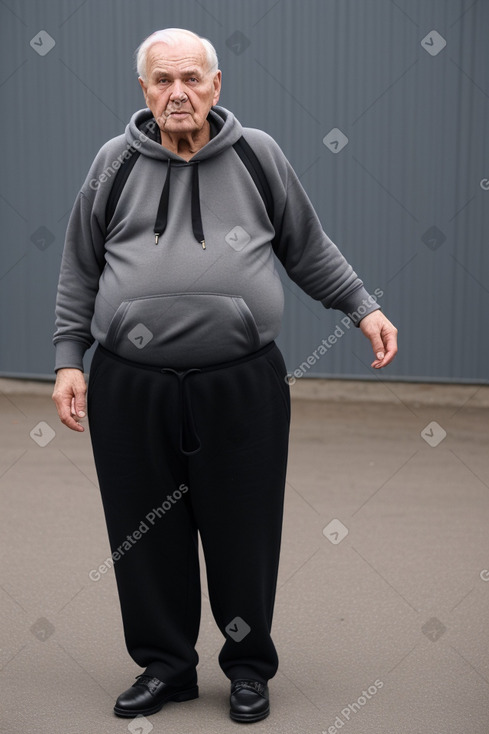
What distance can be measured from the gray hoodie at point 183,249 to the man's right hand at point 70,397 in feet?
0.42

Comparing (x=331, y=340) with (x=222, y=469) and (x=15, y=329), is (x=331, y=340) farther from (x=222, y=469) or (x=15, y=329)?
(x=222, y=469)

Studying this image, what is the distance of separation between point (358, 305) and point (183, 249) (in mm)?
474

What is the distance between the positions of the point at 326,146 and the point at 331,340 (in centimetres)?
114

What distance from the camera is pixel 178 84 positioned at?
2443 mm

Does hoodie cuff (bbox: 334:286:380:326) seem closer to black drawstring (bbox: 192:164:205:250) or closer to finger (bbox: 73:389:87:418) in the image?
black drawstring (bbox: 192:164:205:250)

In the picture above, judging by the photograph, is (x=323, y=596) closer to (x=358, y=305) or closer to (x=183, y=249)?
(x=358, y=305)

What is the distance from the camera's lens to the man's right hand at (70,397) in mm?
2619

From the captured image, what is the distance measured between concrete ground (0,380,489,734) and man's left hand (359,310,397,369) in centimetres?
87

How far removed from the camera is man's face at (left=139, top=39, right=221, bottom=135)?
8.05 feet

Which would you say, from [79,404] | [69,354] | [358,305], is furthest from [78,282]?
[358,305]

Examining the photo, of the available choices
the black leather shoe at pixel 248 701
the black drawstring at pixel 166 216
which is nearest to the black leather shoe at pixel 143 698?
the black leather shoe at pixel 248 701

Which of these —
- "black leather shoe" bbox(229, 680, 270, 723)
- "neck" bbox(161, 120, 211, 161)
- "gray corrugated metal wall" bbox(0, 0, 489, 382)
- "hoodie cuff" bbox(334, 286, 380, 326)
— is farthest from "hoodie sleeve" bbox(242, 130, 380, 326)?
"gray corrugated metal wall" bbox(0, 0, 489, 382)

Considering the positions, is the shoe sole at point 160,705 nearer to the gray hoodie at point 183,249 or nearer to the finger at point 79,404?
the finger at point 79,404

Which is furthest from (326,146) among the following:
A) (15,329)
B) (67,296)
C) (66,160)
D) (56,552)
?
(67,296)
